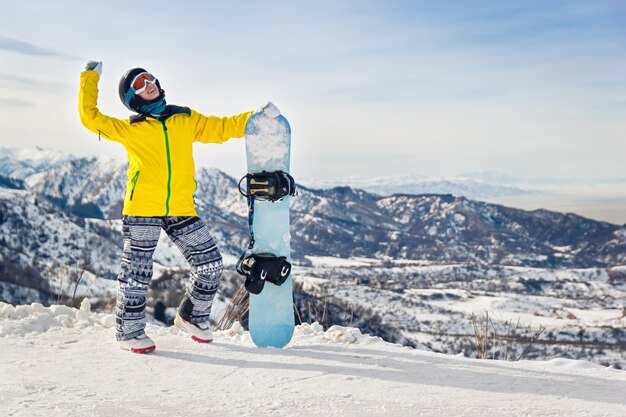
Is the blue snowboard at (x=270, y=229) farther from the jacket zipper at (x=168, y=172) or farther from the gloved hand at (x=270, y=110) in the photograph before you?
the jacket zipper at (x=168, y=172)

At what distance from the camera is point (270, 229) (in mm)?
6125

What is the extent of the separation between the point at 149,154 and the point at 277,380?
2.37 metres

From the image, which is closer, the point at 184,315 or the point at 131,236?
the point at 131,236

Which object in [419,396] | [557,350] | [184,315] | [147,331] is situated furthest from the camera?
[557,350]

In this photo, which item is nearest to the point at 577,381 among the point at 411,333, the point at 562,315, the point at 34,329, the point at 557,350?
the point at 34,329

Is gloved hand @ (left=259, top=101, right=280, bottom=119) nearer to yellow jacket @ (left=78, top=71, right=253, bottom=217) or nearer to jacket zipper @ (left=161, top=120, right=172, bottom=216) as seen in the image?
yellow jacket @ (left=78, top=71, right=253, bottom=217)

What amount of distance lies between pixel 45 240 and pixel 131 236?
139929 millimetres

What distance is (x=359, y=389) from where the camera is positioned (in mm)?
4473

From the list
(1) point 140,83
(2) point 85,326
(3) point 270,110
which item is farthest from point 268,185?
(2) point 85,326

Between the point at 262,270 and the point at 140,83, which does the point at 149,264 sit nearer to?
the point at 262,270

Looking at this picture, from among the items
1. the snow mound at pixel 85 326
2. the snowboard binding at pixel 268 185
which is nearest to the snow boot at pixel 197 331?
the snow mound at pixel 85 326

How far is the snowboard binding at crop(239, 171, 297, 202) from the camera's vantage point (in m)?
5.93

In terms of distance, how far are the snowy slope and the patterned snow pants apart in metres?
0.32

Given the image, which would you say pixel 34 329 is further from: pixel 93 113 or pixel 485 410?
pixel 485 410
